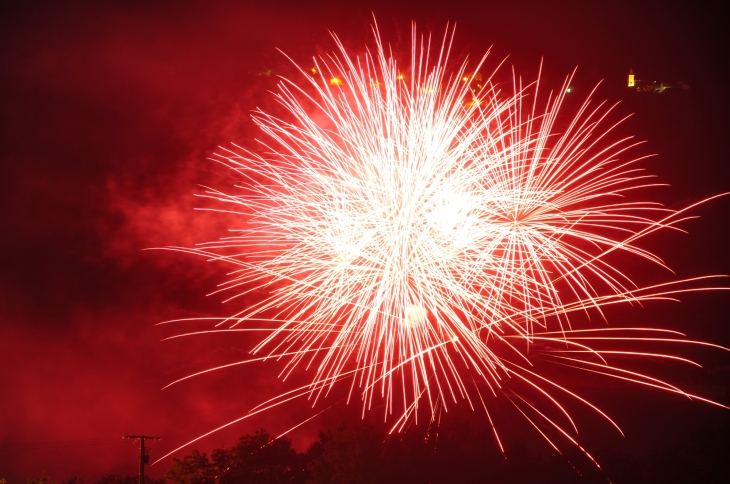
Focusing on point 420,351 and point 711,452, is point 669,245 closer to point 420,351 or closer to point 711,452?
point 711,452

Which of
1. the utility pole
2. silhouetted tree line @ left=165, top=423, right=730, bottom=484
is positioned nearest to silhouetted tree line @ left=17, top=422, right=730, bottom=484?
silhouetted tree line @ left=165, top=423, right=730, bottom=484

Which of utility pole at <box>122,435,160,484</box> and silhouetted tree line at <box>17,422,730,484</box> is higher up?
utility pole at <box>122,435,160,484</box>

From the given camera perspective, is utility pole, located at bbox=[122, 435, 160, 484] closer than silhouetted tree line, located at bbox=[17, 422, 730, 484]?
Yes

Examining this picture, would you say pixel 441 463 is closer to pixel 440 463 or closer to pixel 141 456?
pixel 440 463

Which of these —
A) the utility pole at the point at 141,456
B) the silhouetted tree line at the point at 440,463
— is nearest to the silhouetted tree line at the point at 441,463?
the silhouetted tree line at the point at 440,463

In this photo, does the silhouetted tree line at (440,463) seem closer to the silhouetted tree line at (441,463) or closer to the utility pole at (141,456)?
the silhouetted tree line at (441,463)

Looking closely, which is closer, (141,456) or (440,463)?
(141,456)

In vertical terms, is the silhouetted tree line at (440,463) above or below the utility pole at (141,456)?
below

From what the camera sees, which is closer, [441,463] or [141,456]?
[141,456]

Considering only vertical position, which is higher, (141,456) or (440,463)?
(141,456)

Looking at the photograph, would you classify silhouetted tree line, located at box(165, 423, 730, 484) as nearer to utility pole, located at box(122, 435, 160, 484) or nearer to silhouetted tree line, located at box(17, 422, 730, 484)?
silhouetted tree line, located at box(17, 422, 730, 484)

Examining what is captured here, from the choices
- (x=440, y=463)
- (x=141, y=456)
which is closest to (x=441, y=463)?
(x=440, y=463)
